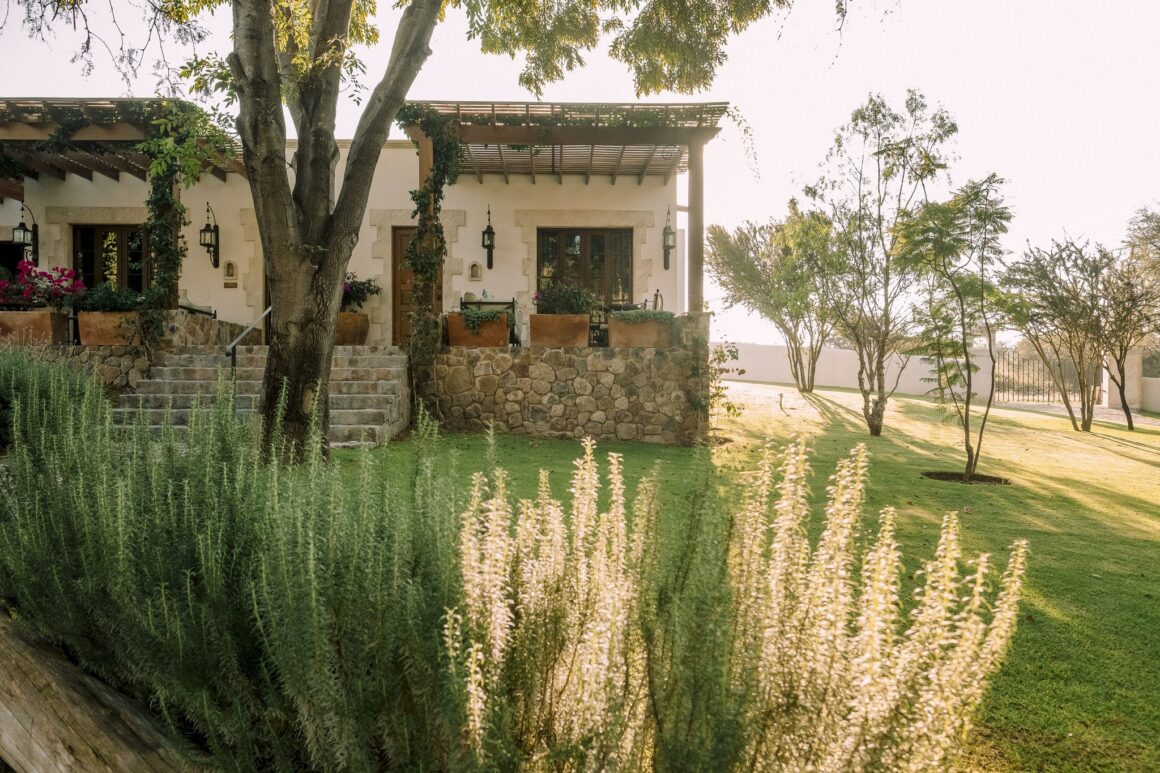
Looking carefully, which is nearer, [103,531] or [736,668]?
[736,668]

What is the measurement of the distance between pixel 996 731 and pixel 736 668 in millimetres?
1578

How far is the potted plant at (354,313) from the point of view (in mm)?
10898

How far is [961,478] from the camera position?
7.16 m

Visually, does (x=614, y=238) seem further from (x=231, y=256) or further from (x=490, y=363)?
(x=231, y=256)

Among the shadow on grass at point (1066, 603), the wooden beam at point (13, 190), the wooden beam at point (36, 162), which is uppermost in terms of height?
the wooden beam at point (36, 162)

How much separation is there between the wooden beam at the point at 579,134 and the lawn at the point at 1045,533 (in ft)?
13.8

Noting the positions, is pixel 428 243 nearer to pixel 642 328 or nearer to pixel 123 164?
pixel 642 328

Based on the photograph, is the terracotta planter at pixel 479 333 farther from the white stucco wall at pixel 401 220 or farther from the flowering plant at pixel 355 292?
the flowering plant at pixel 355 292

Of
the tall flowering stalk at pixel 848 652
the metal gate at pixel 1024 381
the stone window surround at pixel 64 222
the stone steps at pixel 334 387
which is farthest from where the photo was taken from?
the metal gate at pixel 1024 381

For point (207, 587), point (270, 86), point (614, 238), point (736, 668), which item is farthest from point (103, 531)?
point (614, 238)

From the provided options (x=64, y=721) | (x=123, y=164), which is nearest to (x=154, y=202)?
(x=123, y=164)

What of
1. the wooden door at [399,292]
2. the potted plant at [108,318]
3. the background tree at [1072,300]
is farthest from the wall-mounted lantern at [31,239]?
the background tree at [1072,300]

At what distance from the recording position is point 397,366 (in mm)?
9062

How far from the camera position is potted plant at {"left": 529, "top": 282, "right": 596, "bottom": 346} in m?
Answer: 9.28
